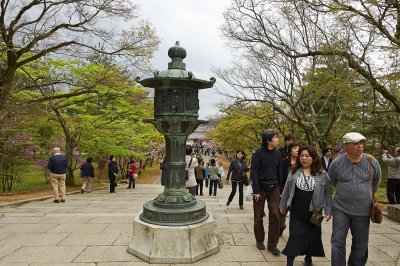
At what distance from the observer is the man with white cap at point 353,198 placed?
324 centimetres

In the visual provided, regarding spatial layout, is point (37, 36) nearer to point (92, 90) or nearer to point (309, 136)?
point (92, 90)

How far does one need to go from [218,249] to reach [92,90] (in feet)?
31.7

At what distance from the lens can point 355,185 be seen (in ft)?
10.7

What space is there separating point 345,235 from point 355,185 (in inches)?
23.6

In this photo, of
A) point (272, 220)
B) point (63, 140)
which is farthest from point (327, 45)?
point (63, 140)

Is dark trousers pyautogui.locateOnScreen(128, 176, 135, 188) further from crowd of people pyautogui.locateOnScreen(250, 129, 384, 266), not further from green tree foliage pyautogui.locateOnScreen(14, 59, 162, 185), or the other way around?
crowd of people pyautogui.locateOnScreen(250, 129, 384, 266)

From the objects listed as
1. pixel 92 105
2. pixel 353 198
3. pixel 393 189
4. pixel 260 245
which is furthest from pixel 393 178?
pixel 92 105

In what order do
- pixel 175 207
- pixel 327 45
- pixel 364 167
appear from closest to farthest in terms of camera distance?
pixel 364 167, pixel 175 207, pixel 327 45

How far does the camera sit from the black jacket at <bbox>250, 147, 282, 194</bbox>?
4.46 meters

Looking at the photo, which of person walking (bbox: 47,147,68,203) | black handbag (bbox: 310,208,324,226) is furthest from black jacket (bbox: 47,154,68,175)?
black handbag (bbox: 310,208,324,226)

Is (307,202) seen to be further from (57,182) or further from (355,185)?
(57,182)

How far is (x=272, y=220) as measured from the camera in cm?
436

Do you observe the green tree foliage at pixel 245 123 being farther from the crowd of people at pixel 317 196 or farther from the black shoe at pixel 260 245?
the black shoe at pixel 260 245

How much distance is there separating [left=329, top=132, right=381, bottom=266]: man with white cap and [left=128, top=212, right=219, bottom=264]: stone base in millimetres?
1744
